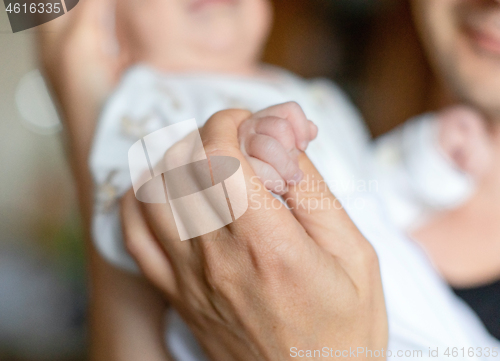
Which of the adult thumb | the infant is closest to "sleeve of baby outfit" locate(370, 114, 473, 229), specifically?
the infant

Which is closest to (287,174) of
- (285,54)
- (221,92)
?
(221,92)

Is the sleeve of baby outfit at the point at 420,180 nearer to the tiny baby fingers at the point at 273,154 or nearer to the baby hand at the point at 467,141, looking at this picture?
the baby hand at the point at 467,141

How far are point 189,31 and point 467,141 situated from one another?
0.39 metres

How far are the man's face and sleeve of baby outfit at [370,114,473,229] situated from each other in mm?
87

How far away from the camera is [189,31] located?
346 mm

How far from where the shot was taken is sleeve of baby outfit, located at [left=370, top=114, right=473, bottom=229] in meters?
0.50

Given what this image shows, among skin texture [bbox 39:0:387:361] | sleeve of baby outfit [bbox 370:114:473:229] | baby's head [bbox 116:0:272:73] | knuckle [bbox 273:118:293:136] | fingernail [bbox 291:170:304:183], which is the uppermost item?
baby's head [bbox 116:0:272:73]

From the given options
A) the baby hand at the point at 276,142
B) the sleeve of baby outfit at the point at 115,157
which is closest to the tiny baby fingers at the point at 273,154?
the baby hand at the point at 276,142

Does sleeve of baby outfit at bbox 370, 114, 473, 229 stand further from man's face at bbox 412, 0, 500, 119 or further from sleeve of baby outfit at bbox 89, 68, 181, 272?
sleeve of baby outfit at bbox 89, 68, 181, 272

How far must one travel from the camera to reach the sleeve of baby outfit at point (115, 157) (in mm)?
285

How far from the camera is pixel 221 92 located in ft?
1.14

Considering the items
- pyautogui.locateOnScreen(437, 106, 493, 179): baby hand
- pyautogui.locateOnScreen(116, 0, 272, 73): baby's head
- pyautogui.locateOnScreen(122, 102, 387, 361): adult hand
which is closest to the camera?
pyautogui.locateOnScreen(122, 102, 387, 361): adult hand

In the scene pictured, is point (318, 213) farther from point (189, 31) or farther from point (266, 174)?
point (189, 31)

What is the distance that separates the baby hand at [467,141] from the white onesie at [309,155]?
19cm
